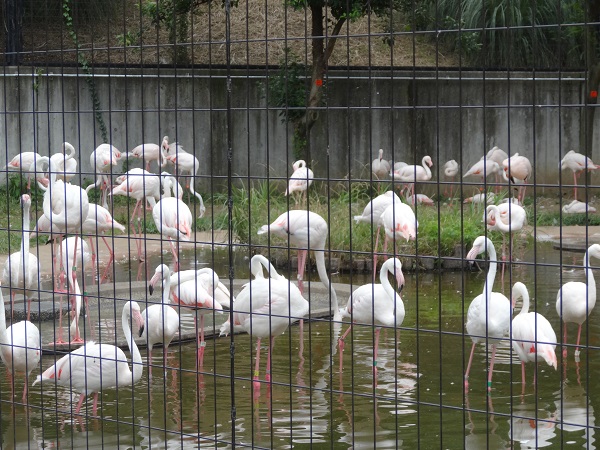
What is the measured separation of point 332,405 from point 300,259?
10.1 ft

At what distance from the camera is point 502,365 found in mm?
6277

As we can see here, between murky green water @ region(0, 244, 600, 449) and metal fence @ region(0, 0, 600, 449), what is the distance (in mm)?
24

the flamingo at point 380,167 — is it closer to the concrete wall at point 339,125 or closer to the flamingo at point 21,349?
the concrete wall at point 339,125

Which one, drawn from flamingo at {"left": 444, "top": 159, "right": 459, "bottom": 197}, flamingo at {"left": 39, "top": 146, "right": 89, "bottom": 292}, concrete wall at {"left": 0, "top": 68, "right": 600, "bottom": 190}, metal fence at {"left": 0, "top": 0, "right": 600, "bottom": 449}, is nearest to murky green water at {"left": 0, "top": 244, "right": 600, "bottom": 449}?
metal fence at {"left": 0, "top": 0, "right": 600, "bottom": 449}

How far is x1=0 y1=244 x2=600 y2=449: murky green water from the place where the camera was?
4.68 metres

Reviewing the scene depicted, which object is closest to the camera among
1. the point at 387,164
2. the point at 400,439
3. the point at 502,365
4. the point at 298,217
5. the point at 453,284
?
the point at 400,439

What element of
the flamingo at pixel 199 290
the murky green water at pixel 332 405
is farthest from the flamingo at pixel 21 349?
the flamingo at pixel 199 290

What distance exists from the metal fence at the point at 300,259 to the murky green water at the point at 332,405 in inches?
1.0

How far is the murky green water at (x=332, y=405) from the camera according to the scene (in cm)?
468

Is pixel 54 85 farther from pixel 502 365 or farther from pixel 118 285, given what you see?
pixel 502 365

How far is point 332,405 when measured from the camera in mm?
4719

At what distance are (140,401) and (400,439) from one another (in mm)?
1620

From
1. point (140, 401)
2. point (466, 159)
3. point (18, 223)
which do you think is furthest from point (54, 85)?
point (140, 401)

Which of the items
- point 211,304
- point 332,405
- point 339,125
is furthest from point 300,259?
point 339,125
